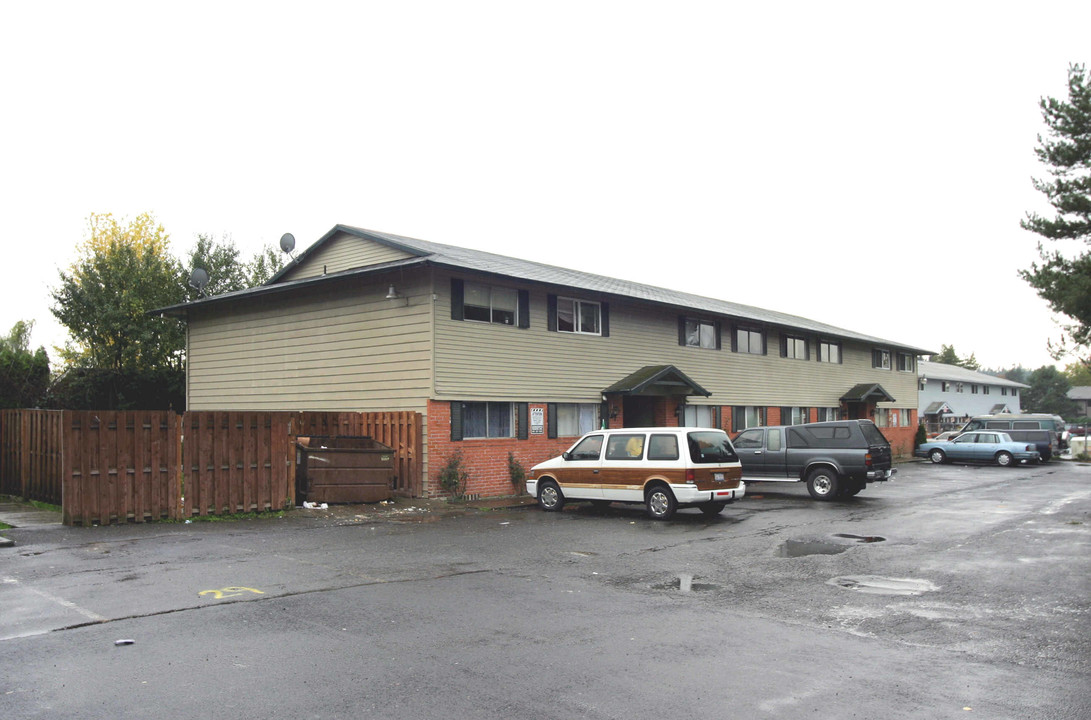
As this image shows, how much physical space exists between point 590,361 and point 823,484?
23.5 ft

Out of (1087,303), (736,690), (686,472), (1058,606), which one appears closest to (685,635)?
(736,690)

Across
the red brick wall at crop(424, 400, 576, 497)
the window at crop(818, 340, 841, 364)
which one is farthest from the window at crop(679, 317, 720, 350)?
the window at crop(818, 340, 841, 364)

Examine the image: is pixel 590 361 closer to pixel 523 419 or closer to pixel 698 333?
pixel 523 419

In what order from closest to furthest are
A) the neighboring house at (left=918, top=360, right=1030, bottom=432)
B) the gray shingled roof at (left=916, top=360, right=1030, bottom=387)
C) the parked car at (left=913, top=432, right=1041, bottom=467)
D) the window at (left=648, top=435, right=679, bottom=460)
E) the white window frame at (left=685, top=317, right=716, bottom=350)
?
the window at (left=648, top=435, right=679, bottom=460) → the white window frame at (left=685, top=317, right=716, bottom=350) → the parked car at (left=913, top=432, right=1041, bottom=467) → the neighboring house at (left=918, top=360, right=1030, bottom=432) → the gray shingled roof at (left=916, top=360, right=1030, bottom=387)

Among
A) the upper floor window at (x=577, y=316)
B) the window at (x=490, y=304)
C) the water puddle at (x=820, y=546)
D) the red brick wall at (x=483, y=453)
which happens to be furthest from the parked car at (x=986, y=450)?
the water puddle at (x=820, y=546)

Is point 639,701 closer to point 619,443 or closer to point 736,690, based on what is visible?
point 736,690

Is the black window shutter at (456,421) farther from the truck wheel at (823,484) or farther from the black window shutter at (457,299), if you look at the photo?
the truck wheel at (823,484)

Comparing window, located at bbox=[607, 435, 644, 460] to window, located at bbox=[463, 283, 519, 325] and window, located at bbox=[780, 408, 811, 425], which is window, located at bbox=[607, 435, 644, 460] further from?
window, located at bbox=[780, 408, 811, 425]

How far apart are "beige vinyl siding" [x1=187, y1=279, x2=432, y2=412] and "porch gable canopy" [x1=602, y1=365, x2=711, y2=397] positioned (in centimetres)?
689

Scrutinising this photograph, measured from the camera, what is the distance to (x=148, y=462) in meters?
14.1

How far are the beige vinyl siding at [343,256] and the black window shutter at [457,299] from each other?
205cm

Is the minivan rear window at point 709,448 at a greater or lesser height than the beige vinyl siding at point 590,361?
lesser

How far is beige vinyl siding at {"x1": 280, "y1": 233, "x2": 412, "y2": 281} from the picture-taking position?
854 inches

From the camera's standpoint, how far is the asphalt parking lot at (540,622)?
5445 millimetres
